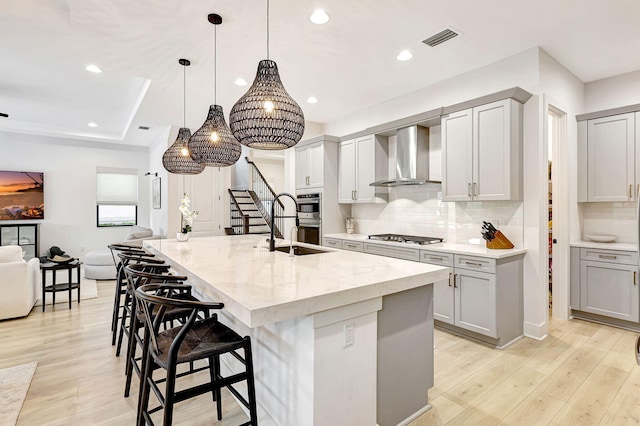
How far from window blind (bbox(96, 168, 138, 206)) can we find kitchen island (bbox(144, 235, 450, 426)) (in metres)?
7.60

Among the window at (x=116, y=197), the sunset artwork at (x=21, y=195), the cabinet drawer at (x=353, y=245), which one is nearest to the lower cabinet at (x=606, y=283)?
the cabinet drawer at (x=353, y=245)

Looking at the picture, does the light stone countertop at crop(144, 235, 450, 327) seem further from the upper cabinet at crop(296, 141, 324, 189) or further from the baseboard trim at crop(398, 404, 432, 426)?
the upper cabinet at crop(296, 141, 324, 189)

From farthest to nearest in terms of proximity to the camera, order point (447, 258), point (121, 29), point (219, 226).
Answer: point (219, 226) < point (447, 258) < point (121, 29)

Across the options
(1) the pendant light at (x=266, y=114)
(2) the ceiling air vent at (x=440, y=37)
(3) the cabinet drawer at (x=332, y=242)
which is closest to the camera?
(1) the pendant light at (x=266, y=114)

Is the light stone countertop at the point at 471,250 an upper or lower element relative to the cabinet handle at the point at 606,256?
upper

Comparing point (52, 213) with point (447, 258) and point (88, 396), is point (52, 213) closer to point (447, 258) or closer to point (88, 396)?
point (88, 396)

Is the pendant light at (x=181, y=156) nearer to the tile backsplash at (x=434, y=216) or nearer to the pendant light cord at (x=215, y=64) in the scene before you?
the pendant light cord at (x=215, y=64)

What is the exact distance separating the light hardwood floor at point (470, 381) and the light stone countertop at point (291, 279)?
3.13ft

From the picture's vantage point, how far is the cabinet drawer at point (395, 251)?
3.78m

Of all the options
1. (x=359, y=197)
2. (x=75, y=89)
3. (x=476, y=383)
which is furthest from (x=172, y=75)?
(x=476, y=383)

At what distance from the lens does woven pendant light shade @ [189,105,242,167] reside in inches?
120

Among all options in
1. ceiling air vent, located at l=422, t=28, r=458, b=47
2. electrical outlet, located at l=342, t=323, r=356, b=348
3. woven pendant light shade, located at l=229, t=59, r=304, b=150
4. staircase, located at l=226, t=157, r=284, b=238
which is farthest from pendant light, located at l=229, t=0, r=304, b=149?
staircase, located at l=226, t=157, r=284, b=238

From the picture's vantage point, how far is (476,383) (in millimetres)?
2543

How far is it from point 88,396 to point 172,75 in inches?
136
